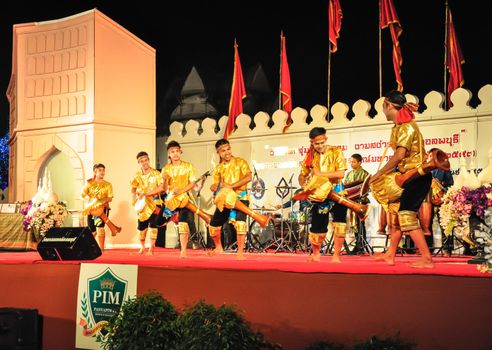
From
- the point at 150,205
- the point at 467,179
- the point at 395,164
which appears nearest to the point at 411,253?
the point at 467,179

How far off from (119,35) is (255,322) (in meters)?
9.15

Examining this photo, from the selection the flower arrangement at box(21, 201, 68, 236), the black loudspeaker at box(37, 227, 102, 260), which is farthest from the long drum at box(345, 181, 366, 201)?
the flower arrangement at box(21, 201, 68, 236)

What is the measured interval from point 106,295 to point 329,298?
8.37 feet

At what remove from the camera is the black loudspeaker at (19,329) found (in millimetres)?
6703

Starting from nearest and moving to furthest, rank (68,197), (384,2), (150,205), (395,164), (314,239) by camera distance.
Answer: (395,164), (314,239), (150,205), (384,2), (68,197)

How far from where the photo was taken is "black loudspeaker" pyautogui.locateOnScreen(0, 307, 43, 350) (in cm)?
670

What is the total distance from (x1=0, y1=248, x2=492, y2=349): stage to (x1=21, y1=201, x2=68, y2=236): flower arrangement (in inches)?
189

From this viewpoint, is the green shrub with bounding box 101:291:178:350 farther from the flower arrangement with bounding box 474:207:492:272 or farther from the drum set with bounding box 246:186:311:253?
the drum set with bounding box 246:186:311:253

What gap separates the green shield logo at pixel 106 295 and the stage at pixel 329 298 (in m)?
0.24

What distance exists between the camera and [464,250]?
10820mm

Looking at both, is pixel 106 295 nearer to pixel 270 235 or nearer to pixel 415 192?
pixel 415 192

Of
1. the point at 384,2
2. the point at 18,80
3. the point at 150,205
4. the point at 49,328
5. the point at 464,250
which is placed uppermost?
the point at 384,2

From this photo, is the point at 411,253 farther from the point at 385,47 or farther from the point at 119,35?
the point at 119,35

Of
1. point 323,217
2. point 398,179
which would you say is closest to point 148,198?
point 323,217
